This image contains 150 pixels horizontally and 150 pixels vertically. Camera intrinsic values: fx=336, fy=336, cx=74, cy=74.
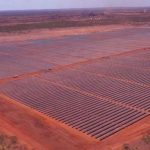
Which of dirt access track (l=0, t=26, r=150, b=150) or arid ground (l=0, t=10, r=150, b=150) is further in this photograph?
dirt access track (l=0, t=26, r=150, b=150)

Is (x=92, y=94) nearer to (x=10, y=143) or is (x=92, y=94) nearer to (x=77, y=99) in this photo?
(x=77, y=99)

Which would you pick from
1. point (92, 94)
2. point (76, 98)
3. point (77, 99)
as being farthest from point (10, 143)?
point (92, 94)

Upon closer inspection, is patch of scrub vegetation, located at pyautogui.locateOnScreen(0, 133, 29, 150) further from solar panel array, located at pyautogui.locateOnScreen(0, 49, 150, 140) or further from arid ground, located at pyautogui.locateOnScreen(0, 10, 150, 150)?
solar panel array, located at pyautogui.locateOnScreen(0, 49, 150, 140)

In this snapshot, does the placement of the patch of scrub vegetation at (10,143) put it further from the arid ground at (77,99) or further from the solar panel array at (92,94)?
the solar panel array at (92,94)

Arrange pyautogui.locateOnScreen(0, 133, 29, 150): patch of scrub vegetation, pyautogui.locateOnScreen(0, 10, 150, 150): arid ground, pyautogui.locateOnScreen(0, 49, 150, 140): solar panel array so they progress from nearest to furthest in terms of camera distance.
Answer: pyautogui.locateOnScreen(0, 133, 29, 150): patch of scrub vegetation < pyautogui.locateOnScreen(0, 10, 150, 150): arid ground < pyautogui.locateOnScreen(0, 49, 150, 140): solar panel array

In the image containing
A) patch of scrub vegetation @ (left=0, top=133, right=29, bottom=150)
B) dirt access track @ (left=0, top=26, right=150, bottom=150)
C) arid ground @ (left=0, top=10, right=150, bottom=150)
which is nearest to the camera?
patch of scrub vegetation @ (left=0, top=133, right=29, bottom=150)

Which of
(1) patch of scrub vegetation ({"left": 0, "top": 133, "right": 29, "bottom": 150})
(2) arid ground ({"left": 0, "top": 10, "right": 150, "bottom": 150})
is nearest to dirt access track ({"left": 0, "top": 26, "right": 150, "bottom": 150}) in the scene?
(2) arid ground ({"left": 0, "top": 10, "right": 150, "bottom": 150})

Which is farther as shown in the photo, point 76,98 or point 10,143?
point 76,98

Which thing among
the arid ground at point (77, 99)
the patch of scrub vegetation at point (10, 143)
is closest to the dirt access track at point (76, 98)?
the arid ground at point (77, 99)
